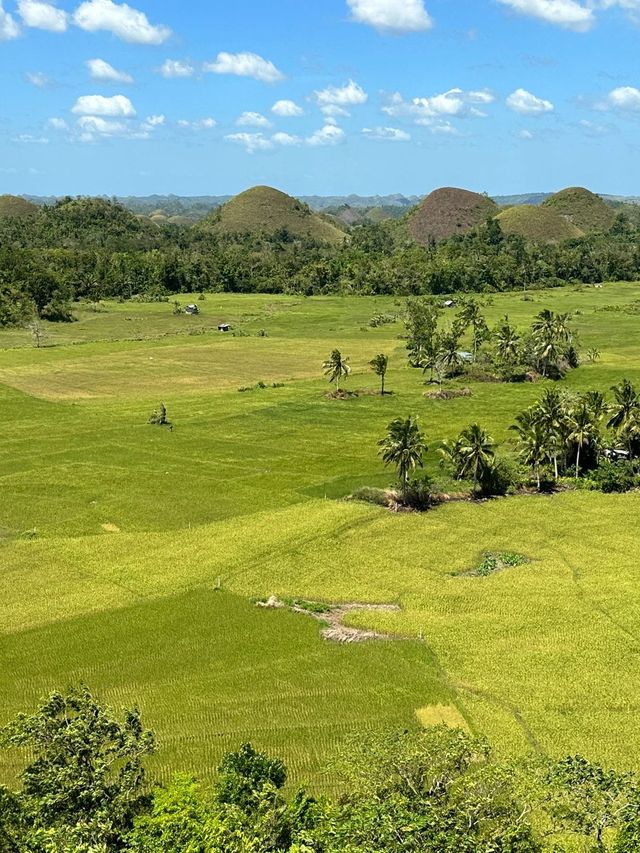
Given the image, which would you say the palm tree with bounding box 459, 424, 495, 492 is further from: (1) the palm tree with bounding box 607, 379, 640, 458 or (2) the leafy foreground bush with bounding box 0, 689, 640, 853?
(2) the leafy foreground bush with bounding box 0, 689, 640, 853

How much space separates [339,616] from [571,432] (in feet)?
119

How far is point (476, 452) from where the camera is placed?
6675cm

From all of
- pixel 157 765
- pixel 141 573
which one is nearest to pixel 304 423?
pixel 141 573

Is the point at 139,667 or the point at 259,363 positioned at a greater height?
the point at 259,363

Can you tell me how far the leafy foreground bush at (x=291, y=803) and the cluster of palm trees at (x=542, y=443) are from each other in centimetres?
3948

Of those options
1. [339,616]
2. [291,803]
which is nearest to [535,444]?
[339,616]

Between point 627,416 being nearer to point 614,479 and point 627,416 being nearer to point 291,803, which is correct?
point 614,479

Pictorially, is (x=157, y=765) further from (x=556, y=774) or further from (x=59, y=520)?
(x=59, y=520)

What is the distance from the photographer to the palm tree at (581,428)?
7144cm

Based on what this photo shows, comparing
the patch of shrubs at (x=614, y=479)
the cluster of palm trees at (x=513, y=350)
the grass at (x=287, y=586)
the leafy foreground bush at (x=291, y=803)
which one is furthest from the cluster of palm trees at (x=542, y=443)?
the leafy foreground bush at (x=291, y=803)

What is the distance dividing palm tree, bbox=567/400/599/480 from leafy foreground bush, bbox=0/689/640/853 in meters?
48.3

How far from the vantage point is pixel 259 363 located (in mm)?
129750

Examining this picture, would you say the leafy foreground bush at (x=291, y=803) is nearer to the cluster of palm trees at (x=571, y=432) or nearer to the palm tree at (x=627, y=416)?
the cluster of palm trees at (x=571, y=432)

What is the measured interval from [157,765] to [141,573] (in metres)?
19.8
